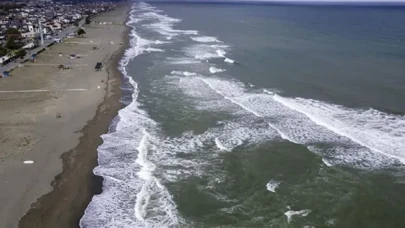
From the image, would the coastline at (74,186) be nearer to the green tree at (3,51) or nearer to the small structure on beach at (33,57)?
the small structure on beach at (33,57)

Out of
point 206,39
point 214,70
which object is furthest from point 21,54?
point 206,39

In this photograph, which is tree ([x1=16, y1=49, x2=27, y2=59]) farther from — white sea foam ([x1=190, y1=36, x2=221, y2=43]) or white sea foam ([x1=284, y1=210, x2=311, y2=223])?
white sea foam ([x1=284, y1=210, x2=311, y2=223])

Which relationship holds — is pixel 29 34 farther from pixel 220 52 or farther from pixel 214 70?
pixel 214 70

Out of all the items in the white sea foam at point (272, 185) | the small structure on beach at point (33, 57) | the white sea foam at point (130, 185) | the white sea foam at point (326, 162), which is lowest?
the small structure on beach at point (33, 57)

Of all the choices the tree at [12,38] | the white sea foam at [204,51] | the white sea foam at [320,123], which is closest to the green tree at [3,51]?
the tree at [12,38]

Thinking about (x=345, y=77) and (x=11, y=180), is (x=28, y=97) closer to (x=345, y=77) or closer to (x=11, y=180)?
(x=11, y=180)

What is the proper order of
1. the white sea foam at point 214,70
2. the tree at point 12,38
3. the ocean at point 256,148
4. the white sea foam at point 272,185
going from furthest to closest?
the tree at point 12,38 → the white sea foam at point 214,70 → the white sea foam at point 272,185 → the ocean at point 256,148

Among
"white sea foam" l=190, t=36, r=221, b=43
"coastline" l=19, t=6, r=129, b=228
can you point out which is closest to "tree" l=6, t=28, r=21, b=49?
"white sea foam" l=190, t=36, r=221, b=43
